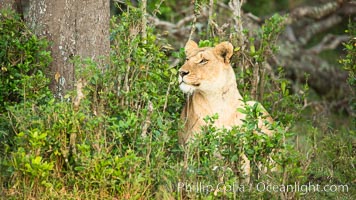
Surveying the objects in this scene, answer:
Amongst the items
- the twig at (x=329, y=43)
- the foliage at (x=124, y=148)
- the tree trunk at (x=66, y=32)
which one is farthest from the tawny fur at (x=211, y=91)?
the twig at (x=329, y=43)

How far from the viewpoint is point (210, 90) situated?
7.32 m

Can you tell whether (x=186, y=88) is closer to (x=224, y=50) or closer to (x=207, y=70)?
(x=207, y=70)

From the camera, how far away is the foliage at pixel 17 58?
23.4ft

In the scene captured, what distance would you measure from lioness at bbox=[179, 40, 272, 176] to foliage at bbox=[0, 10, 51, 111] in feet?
3.73

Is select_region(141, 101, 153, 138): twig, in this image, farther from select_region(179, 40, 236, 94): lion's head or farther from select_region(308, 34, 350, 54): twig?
select_region(308, 34, 350, 54): twig

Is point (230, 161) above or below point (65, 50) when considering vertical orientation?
below

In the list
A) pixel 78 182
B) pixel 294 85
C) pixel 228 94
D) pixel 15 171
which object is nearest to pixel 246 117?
pixel 228 94

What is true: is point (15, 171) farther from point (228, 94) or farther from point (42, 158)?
point (228, 94)

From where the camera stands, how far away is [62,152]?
6480mm

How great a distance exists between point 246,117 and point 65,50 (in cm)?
168

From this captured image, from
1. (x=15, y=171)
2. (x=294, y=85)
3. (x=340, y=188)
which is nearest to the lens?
(x=15, y=171)

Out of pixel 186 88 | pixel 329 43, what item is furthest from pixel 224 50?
pixel 329 43

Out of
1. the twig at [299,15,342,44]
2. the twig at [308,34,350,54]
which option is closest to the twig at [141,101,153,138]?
the twig at [308,34,350,54]

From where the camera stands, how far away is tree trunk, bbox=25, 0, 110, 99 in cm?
731
